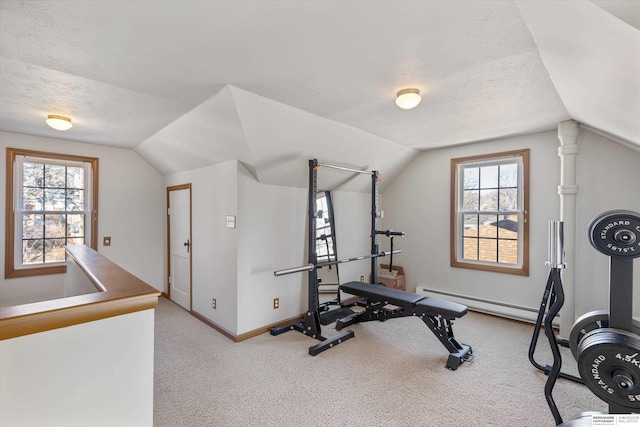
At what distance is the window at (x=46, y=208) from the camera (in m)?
3.56

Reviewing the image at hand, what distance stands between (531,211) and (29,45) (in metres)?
4.79

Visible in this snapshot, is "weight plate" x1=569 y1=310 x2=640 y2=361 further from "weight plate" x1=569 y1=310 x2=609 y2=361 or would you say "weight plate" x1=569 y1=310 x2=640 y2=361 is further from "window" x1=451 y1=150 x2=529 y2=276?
"window" x1=451 y1=150 x2=529 y2=276

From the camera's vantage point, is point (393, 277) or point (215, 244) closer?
point (215, 244)

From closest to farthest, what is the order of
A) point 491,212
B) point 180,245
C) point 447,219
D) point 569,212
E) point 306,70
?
point 306,70 → point 569,212 → point 491,212 → point 447,219 → point 180,245

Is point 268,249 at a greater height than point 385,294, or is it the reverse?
point 268,249

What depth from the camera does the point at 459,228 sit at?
4.16 metres

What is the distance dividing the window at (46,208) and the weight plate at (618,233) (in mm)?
5318

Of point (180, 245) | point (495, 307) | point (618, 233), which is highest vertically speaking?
point (618, 233)

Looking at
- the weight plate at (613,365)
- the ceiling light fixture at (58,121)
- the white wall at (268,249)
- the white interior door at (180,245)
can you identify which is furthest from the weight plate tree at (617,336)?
the ceiling light fixture at (58,121)

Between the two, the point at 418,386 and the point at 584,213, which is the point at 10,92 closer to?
the point at 418,386

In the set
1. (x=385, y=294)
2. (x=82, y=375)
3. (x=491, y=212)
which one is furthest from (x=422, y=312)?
(x=82, y=375)

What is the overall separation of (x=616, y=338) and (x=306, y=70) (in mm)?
2285

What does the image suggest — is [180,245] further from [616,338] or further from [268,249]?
[616,338]

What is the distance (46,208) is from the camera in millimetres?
3803
